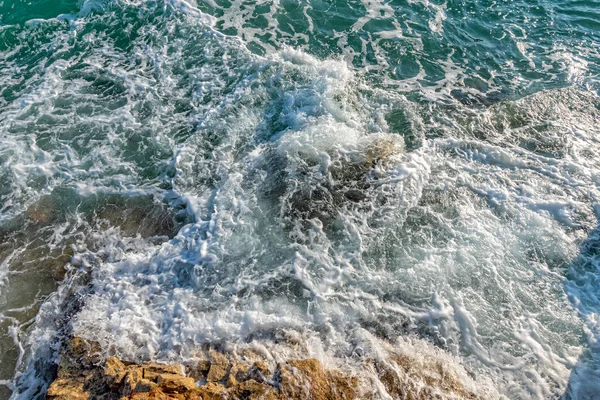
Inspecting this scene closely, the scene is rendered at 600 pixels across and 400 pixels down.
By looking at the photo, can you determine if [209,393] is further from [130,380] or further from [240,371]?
[130,380]

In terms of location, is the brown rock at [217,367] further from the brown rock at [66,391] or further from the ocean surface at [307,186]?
the brown rock at [66,391]

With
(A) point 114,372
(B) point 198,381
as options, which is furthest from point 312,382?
(A) point 114,372

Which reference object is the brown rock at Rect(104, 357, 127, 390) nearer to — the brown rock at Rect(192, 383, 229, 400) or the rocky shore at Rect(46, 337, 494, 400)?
the rocky shore at Rect(46, 337, 494, 400)

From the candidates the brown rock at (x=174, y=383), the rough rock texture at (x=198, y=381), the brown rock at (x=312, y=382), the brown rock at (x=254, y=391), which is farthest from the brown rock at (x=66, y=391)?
the brown rock at (x=312, y=382)

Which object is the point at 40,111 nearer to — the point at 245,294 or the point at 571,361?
the point at 245,294

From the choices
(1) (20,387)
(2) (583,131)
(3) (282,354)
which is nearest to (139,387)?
(3) (282,354)

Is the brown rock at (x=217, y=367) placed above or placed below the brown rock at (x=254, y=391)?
below

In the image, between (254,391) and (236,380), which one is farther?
(236,380)
